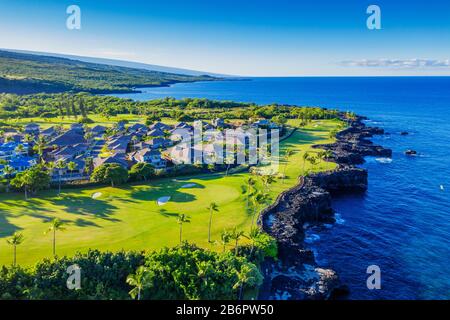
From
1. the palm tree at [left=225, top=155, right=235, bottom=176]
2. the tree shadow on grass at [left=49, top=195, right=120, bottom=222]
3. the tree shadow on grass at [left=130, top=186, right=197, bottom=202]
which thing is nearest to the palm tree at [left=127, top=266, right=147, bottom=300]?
the tree shadow on grass at [left=49, top=195, right=120, bottom=222]

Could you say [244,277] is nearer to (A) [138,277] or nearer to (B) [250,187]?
(A) [138,277]

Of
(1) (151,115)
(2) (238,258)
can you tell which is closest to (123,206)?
(2) (238,258)

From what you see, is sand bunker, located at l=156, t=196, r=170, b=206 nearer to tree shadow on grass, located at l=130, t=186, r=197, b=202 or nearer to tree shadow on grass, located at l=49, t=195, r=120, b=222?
tree shadow on grass, located at l=130, t=186, r=197, b=202

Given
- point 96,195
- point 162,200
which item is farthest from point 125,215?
point 96,195

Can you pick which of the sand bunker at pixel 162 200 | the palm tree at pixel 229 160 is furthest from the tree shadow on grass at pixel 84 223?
the palm tree at pixel 229 160

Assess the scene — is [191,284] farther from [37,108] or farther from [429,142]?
[37,108]

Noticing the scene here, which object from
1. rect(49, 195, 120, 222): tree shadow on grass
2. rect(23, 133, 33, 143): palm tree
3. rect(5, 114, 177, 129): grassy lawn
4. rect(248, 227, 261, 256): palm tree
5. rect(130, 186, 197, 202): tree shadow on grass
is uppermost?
rect(5, 114, 177, 129): grassy lawn
